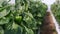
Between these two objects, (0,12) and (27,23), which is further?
(27,23)

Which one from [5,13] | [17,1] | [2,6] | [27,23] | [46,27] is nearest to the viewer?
[5,13]

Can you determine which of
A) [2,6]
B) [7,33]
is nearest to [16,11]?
[2,6]

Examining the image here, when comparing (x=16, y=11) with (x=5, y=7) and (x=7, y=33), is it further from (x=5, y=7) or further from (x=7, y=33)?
(x=7, y=33)

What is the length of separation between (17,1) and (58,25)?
3010 millimetres

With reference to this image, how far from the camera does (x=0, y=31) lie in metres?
1.79

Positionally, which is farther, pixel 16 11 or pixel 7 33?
pixel 16 11

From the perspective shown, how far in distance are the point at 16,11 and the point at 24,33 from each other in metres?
0.33

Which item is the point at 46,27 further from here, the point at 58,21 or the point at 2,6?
the point at 2,6

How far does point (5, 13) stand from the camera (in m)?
1.95

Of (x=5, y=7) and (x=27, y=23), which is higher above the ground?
(x=5, y=7)

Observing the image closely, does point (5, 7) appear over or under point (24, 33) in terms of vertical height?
over

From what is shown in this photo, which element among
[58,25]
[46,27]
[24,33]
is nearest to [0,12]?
[24,33]

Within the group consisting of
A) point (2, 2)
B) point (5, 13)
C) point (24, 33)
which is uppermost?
point (2, 2)

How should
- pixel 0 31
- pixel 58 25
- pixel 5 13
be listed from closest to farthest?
pixel 0 31, pixel 5 13, pixel 58 25
